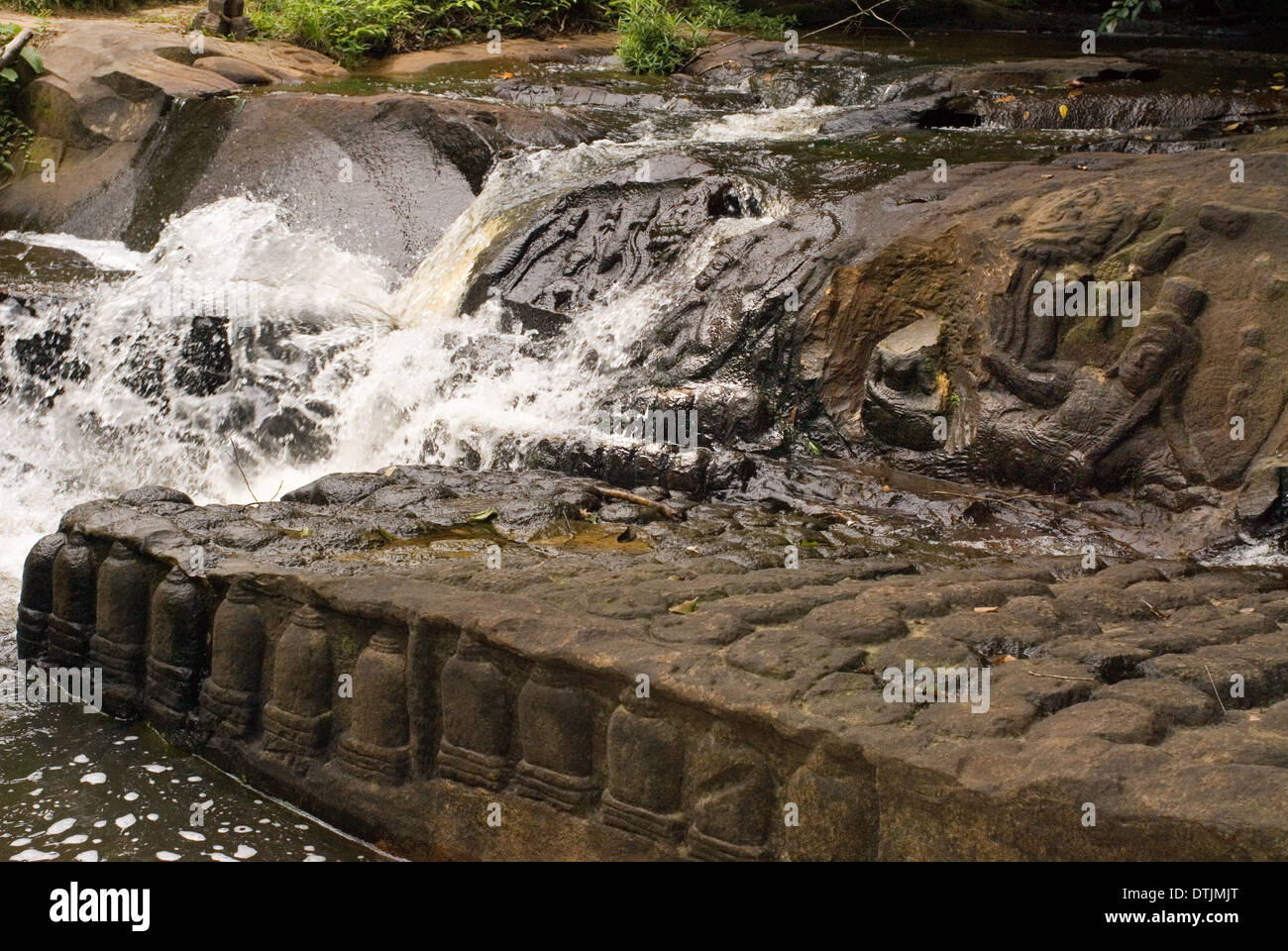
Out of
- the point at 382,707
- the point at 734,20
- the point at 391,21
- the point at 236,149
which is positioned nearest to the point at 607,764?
the point at 382,707

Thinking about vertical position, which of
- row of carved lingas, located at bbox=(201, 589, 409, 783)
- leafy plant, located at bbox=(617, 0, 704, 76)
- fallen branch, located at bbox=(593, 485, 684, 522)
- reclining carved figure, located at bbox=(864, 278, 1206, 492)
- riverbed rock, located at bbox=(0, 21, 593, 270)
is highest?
leafy plant, located at bbox=(617, 0, 704, 76)

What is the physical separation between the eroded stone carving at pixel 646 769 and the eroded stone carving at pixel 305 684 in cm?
123

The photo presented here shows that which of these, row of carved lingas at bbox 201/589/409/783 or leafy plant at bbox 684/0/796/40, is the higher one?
leafy plant at bbox 684/0/796/40

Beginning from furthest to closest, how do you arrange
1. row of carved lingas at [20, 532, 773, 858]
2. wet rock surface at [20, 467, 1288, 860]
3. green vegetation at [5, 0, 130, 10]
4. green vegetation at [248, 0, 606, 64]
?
green vegetation at [5, 0, 130, 10], green vegetation at [248, 0, 606, 64], row of carved lingas at [20, 532, 773, 858], wet rock surface at [20, 467, 1288, 860]

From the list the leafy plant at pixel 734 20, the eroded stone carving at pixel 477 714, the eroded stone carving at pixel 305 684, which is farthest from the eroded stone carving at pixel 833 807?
the leafy plant at pixel 734 20

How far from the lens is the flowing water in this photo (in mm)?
7227

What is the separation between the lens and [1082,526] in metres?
5.54

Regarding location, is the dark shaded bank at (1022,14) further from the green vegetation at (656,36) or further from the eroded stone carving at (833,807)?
the eroded stone carving at (833,807)

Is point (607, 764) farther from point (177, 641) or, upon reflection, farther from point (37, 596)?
point (37, 596)

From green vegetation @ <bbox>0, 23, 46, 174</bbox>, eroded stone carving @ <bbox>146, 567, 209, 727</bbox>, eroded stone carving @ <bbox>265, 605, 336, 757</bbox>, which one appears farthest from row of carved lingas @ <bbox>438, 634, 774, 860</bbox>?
green vegetation @ <bbox>0, 23, 46, 174</bbox>

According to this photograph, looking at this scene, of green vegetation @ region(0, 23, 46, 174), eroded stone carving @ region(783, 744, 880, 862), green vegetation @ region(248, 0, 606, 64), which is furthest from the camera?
green vegetation @ region(248, 0, 606, 64)

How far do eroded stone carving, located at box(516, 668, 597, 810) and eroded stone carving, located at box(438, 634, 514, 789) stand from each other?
0.10 meters

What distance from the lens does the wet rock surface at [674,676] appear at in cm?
296

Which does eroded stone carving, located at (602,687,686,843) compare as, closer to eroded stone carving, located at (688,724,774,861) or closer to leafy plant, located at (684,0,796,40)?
eroded stone carving, located at (688,724,774,861)
